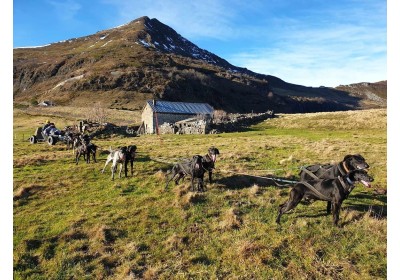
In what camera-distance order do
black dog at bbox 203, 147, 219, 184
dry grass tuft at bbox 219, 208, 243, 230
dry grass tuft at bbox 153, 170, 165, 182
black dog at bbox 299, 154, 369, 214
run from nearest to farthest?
black dog at bbox 299, 154, 369, 214
dry grass tuft at bbox 219, 208, 243, 230
black dog at bbox 203, 147, 219, 184
dry grass tuft at bbox 153, 170, 165, 182

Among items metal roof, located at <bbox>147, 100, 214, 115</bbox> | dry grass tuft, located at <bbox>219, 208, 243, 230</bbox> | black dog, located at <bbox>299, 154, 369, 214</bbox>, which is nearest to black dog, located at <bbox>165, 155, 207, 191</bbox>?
dry grass tuft, located at <bbox>219, 208, 243, 230</bbox>

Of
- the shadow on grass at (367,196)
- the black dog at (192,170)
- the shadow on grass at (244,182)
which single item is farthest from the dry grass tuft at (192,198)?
the shadow on grass at (367,196)

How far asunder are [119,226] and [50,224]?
2.81 metres

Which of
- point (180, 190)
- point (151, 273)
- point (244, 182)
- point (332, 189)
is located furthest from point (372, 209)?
point (151, 273)

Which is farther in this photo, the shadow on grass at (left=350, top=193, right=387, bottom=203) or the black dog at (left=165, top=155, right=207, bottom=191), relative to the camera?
the black dog at (left=165, top=155, right=207, bottom=191)

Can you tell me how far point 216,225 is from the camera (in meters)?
11.5

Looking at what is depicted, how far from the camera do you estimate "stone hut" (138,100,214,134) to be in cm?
6669

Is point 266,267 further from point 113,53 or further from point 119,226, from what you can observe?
point 113,53

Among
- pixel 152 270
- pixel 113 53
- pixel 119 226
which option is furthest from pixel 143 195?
pixel 113 53

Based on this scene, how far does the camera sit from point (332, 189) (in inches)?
415

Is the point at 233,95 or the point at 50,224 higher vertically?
the point at 233,95

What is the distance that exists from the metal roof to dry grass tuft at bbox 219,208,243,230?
185ft

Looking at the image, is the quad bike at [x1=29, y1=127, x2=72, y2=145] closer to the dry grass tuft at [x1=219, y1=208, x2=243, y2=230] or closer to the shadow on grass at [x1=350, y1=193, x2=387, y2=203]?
the dry grass tuft at [x1=219, y1=208, x2=243, y2=230]

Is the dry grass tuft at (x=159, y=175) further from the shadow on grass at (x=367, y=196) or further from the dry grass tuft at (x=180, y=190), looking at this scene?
the shadow on grass at (x=367, y=196)
